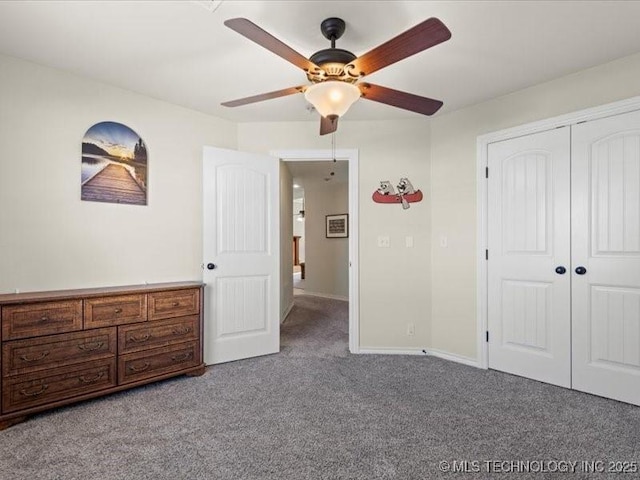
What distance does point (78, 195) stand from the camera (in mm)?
2686

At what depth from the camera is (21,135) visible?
2.46 m

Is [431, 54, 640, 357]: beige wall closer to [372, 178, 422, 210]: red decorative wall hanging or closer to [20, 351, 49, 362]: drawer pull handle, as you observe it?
[372, 178, 422, 210]: red decorative wall hanging

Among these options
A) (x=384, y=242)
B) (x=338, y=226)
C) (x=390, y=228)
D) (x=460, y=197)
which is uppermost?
(x=460, y=197)

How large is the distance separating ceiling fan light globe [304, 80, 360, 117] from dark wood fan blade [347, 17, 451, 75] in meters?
0.12

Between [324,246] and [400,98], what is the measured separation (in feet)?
18.5

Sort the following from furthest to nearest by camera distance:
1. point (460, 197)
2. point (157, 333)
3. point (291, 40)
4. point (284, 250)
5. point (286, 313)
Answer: point (286, 313) → point (284, 250) → point (460, 197) → point (157, 333) → point (291, 40)

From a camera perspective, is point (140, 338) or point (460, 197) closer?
point (140, 338)

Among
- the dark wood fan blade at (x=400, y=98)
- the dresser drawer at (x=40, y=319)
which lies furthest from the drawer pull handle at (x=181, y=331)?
the dark wood fan blade at (x=400, y=98)

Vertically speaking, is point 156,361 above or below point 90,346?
below

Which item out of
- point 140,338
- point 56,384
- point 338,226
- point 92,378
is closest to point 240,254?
point 140,338

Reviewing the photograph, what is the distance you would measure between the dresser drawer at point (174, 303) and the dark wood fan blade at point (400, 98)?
209 centimetres

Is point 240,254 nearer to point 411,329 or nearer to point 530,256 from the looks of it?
point 411,329

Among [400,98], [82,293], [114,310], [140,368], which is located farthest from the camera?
[140,368]

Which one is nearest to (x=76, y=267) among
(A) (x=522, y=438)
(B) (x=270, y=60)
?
(B) (x=270, y=60)
